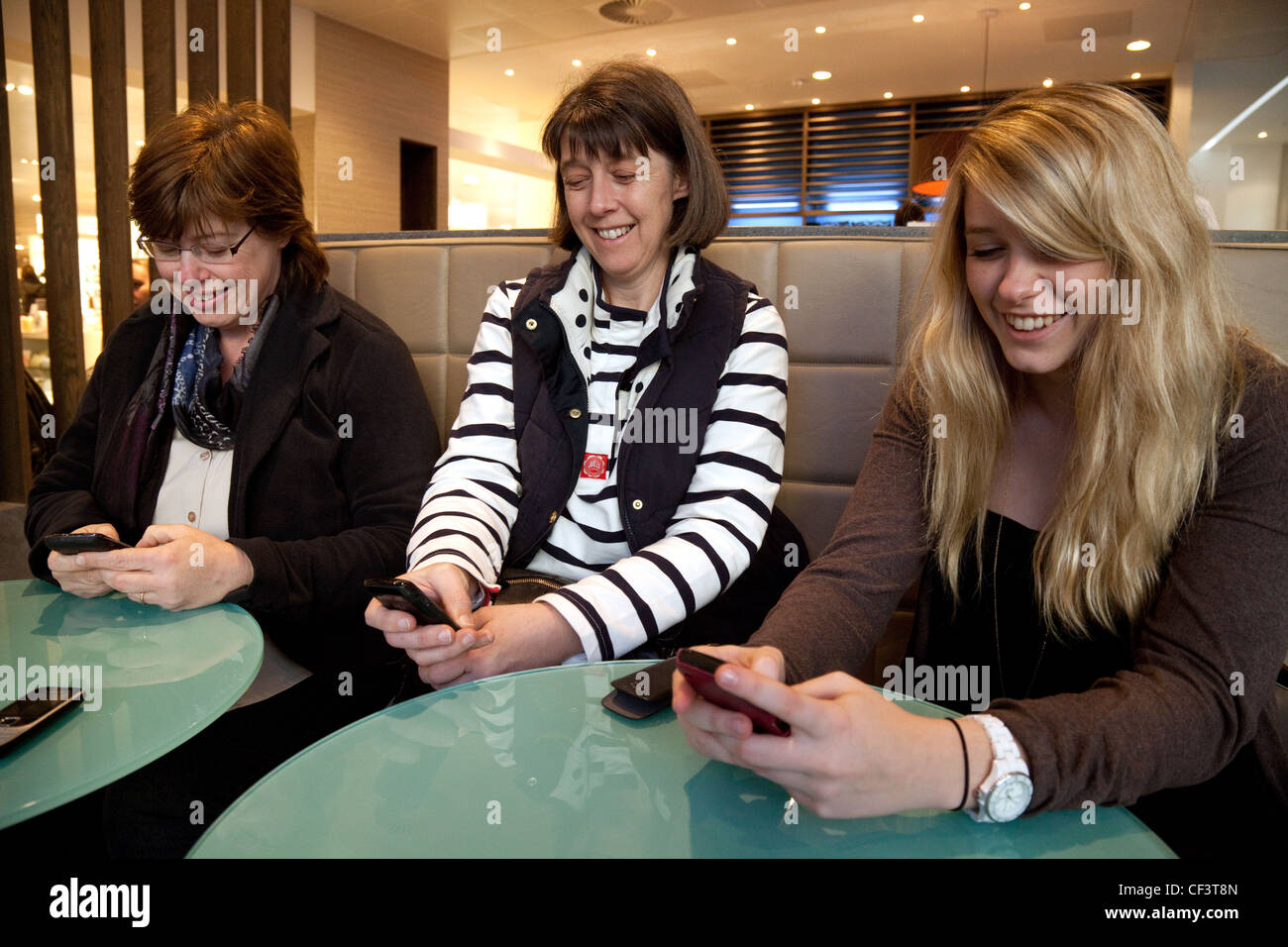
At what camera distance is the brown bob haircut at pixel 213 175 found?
1526 millimetres

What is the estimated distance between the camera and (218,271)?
158 centimetres

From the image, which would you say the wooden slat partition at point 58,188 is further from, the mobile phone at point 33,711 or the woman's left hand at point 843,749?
the woman's left hand at point 843,749

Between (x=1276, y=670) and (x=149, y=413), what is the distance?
1.74 m

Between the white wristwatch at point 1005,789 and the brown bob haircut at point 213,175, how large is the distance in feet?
4.86

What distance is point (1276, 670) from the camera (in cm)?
88

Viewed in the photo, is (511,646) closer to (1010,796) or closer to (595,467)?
(595,467)

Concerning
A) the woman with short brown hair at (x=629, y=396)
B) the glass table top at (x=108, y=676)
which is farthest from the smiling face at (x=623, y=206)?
the glass table top at (x=108, y=676)

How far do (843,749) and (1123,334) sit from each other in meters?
0.65

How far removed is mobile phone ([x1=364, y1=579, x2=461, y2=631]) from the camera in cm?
102

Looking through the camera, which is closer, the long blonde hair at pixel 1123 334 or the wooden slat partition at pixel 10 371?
the long blonde hair at pixel 1123 334

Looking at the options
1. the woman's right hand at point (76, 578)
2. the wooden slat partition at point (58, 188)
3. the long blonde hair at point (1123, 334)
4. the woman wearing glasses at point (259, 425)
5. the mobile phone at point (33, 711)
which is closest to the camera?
the mobile phone at point (33, 711)
